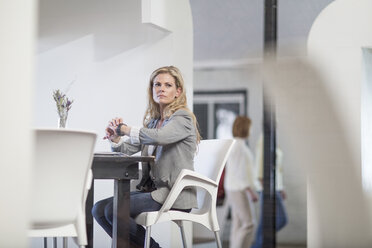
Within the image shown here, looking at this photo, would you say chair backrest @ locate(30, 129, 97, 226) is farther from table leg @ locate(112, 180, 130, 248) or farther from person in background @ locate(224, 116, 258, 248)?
person in background @ locate(224, 116, 258, 248)

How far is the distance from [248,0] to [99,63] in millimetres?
1106

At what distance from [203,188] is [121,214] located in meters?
0.43

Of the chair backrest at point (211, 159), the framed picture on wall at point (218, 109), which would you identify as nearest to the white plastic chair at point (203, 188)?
the chair backrest at point (211, 159)

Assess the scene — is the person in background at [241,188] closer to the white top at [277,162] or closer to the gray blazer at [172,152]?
the white top at [277,162]

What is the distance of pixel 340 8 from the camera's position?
402 centimetres

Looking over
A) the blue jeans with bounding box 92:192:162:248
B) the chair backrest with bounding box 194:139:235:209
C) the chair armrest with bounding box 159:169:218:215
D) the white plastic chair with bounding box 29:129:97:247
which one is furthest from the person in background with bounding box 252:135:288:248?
the white plastic chair with bounding box 29:129:97:247

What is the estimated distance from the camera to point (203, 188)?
10.5ft

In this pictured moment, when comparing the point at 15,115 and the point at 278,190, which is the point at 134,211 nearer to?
the point at 278,190

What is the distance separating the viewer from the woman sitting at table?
10.4 ft

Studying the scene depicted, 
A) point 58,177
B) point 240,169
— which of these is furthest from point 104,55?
point 58,177

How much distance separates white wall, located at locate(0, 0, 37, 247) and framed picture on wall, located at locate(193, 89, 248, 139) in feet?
6.23

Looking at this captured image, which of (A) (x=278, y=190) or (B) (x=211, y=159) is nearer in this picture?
(B) (x=211, y=159)

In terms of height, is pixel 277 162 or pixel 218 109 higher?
pixel 218 109

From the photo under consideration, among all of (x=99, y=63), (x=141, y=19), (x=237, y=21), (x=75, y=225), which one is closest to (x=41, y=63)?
(x=99, y=63)
